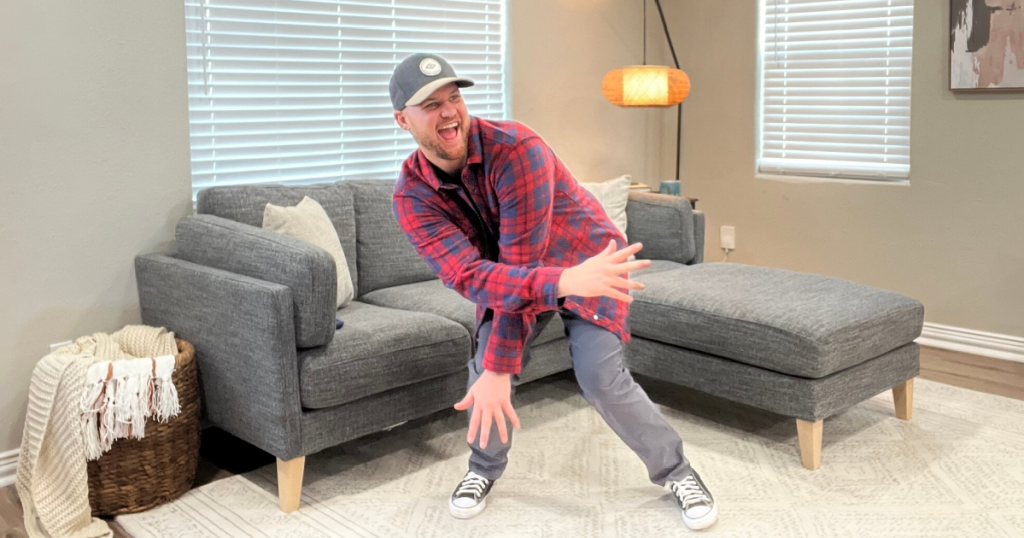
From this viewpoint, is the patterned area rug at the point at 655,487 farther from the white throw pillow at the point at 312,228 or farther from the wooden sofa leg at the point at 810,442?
the white throw pillow at the point at 312,228

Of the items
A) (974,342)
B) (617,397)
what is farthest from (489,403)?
(974,342)

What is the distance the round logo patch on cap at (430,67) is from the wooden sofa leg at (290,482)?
1102 mm

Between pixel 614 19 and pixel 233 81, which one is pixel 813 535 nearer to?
pixel 233 81

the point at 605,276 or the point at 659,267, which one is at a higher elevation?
the point at 605,276

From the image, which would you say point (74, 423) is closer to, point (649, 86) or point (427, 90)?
point (427, 90)

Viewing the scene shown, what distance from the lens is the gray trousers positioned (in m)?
2.35

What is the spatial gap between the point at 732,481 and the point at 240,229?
5.15 ft

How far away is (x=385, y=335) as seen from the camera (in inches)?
105

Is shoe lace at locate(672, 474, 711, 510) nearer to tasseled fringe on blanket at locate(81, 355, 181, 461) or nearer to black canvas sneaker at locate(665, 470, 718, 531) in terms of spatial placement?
black canvas sneaker at locate(665, 470, 718, 531)

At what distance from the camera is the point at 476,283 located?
2053 mm

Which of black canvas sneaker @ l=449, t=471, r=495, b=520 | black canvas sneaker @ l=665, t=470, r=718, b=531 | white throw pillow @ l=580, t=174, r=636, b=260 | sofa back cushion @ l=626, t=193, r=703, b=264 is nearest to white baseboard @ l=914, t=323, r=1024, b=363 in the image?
sofa back cushion @ l=626, t=193, r=703, b=264

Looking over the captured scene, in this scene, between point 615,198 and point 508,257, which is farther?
point 615,198

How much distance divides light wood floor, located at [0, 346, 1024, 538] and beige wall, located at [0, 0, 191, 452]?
0.35 m

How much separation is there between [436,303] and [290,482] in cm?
81
